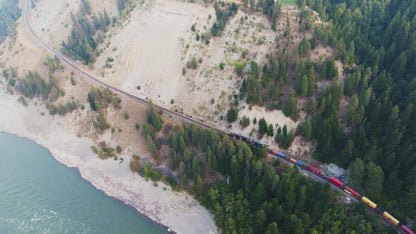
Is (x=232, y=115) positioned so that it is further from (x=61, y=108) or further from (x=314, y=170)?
(x=61, y=108)

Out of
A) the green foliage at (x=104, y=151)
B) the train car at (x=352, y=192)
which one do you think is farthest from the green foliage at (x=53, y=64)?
the train car at (x=352, y=192)

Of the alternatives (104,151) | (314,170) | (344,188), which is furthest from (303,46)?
(104,151)

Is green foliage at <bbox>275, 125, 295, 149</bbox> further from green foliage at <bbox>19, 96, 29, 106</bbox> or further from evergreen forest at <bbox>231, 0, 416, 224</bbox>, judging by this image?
green foliage at <bbox>19, 96, 29, 106</bbox>

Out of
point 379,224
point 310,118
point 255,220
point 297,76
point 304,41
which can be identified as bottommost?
point 255,220

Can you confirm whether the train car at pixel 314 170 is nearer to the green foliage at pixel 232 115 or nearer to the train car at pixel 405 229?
the train car at pixel 405 229

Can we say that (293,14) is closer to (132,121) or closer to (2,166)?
(132,121)

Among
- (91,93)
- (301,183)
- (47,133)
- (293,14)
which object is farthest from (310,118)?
(47,133)
